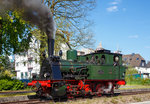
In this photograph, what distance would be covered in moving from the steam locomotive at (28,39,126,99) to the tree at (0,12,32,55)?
390 centimetres

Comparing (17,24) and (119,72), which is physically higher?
(17,24)

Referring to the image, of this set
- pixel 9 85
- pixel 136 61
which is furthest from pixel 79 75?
pixel 136 61

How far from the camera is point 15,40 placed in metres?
14.3

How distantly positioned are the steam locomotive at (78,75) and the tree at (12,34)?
390 cm

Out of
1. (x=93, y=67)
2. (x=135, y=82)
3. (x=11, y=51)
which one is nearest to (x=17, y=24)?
(x=11, y=51)

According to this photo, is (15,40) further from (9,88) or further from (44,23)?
(9,88)

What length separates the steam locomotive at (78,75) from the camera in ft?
36.3

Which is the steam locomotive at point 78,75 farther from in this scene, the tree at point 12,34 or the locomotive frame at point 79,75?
the tree at point 12,34

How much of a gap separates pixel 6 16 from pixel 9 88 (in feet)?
28.0

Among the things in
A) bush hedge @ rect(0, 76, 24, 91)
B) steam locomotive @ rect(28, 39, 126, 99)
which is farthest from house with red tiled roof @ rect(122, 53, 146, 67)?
steam locomotive @ rect(28, 39, 126, 99)

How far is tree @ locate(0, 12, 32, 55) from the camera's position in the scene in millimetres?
14039

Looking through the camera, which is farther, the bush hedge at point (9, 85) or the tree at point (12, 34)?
the bush hedge at point (9, 85)

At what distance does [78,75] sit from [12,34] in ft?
19.2

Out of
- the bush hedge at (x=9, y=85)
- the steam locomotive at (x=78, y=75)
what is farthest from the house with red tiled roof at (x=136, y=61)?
the steam locomotive at (x=78, y=75)
